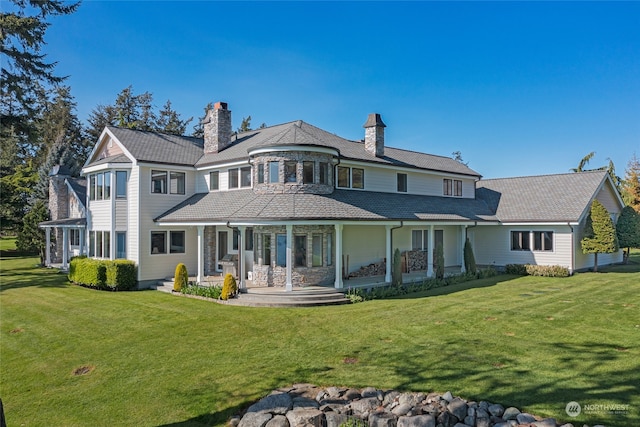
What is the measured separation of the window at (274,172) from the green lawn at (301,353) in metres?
6.07

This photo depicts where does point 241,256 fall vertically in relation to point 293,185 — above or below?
below

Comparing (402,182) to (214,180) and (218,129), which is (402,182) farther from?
(218,129)

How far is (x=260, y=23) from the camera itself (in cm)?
1472

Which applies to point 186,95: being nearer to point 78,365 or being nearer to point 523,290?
point 78,365

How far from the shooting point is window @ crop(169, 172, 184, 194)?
21859mm

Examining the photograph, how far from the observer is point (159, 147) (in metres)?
22.6

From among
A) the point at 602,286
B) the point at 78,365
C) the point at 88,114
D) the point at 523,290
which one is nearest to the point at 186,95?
the point at 78,365

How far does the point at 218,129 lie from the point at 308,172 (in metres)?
7.60

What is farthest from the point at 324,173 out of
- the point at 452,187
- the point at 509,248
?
the point at 509,248

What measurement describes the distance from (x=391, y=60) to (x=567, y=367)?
1599cm

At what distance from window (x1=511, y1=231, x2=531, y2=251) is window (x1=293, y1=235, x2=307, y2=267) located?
47.8ft

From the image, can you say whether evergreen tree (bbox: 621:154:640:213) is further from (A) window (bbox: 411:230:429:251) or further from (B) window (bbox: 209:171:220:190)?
(B) window (bbox: 209:171:220:190)

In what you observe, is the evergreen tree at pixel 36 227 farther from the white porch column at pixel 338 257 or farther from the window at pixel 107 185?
the white porch column at pixel 338 257

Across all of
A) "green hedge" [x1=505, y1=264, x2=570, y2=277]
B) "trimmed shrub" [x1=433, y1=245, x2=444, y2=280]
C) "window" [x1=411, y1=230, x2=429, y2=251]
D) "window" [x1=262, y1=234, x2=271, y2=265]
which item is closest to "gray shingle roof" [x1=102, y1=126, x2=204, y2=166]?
"window" [x1=262, y1=234, x2=271, y2=265]
